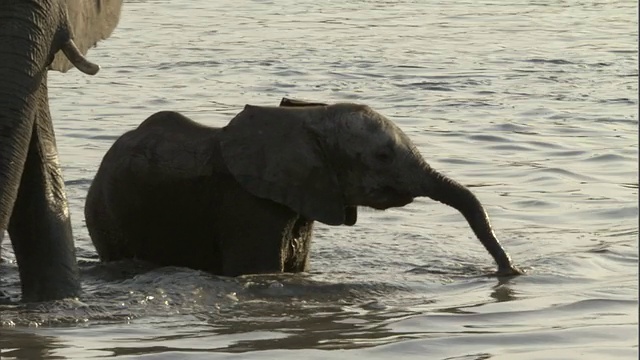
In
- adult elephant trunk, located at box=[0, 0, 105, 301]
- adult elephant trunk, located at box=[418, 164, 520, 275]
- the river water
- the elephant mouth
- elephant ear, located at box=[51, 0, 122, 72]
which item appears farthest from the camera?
the elephant mouth

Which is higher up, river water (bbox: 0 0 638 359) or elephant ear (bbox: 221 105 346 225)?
elephant ear (bbox: 221 105 346 225)

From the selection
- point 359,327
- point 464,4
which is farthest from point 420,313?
point 464,4

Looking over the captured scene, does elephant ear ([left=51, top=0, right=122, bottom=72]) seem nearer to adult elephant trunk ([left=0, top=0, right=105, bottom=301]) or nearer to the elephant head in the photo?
adult elephant trunk ([left=0, top=0, right=105, bottom=301])

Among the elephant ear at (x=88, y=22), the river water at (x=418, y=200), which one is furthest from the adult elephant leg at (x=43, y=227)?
the elephant ear at (x=88, y=22)

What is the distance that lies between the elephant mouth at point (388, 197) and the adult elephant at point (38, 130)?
4.74ft

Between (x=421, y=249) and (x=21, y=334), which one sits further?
(x=421, y=249)

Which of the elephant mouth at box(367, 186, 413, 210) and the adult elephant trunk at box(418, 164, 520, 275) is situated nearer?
the adult elephant trunk at box(418, 164, 520, 275)

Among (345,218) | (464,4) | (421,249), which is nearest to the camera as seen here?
(345,218)

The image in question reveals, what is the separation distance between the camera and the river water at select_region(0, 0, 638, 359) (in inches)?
277

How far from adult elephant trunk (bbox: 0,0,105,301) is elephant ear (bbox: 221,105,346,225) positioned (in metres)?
1.01

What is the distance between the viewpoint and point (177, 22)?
20.6 metres

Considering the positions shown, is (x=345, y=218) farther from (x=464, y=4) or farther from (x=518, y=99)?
(x=464, y=4)

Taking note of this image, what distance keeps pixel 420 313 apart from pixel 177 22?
13.4 meters

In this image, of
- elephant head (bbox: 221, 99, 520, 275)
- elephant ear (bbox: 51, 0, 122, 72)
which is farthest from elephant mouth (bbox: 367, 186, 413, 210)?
elephant ear (bbox: 51, 0, 122, 72)
